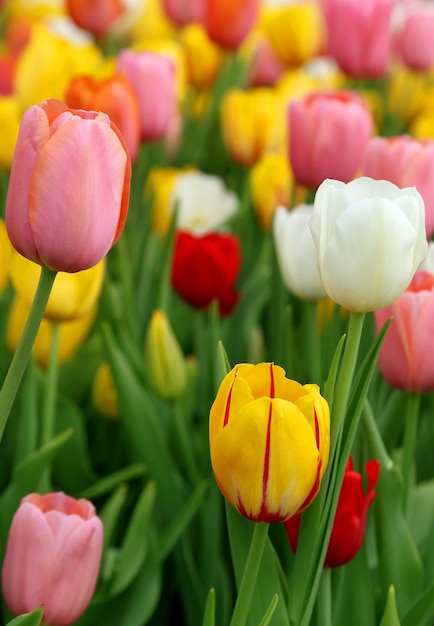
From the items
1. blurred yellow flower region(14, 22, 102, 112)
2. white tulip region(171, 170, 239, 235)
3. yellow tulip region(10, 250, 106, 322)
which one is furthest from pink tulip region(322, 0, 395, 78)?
yellow tulip region(10, 250, 106, 322)

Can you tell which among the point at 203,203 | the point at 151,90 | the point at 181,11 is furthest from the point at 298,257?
the point at 181,11

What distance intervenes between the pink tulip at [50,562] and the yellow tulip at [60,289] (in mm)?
207

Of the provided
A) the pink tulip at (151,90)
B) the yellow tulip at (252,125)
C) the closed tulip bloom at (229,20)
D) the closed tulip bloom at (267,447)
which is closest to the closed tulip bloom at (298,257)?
the closed tulip bloom at (267,447)

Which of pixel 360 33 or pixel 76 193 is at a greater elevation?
pixel 360 33

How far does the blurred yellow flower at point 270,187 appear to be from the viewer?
3.98 ft

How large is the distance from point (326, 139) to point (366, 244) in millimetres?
443

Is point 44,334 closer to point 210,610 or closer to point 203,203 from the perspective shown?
point 210,610

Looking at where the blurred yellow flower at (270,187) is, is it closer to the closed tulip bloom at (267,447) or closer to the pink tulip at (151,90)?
the pink tulip at (151,90)

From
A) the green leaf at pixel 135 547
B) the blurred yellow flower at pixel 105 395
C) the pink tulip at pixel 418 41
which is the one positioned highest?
the pink tulip at pixel 418 41

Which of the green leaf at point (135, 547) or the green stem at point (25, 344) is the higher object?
the green stem at point (25, 344)

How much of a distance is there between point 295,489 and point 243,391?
57 mm

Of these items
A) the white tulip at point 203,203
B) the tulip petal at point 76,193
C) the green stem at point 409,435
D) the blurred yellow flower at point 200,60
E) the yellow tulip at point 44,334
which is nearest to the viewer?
the tulip petal at point 76,193

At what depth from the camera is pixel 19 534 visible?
613mm

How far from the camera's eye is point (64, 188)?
0.50 m
